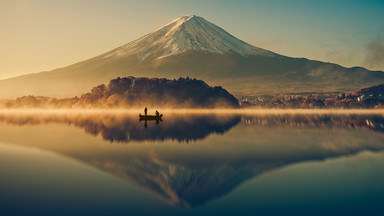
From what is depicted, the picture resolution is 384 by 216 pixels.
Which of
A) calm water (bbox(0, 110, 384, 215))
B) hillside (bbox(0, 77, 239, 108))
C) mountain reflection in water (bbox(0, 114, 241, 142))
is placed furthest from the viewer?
hillside (bbox(0, 77, 239, 108))

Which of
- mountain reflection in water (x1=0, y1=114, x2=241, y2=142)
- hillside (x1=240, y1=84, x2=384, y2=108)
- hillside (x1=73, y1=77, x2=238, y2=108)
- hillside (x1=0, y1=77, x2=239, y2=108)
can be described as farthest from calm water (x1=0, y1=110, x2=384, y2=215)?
hillside (x1=240, y1=84, x2=384, y2=108)

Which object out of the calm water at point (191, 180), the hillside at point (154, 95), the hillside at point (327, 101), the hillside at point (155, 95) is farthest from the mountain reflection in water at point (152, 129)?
the hillside at point (327, 101)

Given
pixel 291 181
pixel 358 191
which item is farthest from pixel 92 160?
pixel 358 191

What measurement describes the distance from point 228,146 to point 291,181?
10.6 m

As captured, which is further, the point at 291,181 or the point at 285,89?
the point at 285,89

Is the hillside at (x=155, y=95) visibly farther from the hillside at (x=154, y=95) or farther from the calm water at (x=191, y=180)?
the calm water at (x=191, y=180)

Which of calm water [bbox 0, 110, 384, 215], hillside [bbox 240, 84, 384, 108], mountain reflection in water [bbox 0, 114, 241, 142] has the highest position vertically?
hillside [bbox 240, 84, 384, 108]

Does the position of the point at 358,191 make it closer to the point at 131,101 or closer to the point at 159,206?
the point at 159,206

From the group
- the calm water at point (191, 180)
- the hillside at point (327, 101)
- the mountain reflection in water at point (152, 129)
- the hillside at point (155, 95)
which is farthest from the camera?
the hillside at point (327, 101)

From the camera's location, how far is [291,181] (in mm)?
14516

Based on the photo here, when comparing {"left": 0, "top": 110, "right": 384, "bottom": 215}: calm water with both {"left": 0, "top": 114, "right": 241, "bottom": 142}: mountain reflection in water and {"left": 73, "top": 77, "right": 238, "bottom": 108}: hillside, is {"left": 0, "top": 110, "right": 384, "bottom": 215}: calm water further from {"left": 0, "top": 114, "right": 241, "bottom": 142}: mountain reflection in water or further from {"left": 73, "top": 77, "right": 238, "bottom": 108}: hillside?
{"left": 73, "top": 77, "right": 238, "bottom": 108}: hillside

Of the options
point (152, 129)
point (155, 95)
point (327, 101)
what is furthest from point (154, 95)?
point (152, 129)

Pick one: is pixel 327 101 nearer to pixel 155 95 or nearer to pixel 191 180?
pixel 155 95

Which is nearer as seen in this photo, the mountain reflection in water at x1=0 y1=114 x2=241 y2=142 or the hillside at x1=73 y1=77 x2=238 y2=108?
the mountain reflection in water at x1=0 y1=114 x2=241 y2=142
